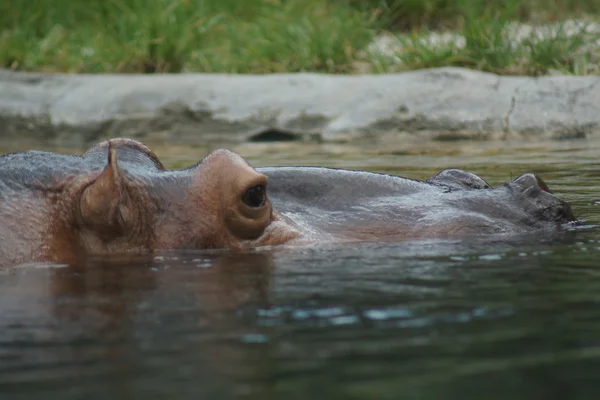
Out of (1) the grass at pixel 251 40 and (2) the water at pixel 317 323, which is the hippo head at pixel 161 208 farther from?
(1) the grass at pixel 251 40

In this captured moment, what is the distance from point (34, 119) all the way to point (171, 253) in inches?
269

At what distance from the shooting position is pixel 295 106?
8.96 metres

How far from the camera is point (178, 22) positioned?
35.5 feet

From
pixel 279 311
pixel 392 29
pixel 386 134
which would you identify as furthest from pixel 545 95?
pixel 279 311

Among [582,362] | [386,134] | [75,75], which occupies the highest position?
[75,75]

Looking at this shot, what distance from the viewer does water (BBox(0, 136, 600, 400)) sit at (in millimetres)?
1898

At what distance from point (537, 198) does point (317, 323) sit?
1.20 meters

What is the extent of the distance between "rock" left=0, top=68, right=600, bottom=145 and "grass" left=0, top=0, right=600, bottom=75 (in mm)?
813

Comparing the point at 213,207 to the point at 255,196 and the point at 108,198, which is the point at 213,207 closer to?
the point at 255,196

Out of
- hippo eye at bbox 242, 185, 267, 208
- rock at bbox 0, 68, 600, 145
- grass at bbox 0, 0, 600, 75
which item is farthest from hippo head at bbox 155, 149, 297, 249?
grass at bbox 0, 0, 600, 75

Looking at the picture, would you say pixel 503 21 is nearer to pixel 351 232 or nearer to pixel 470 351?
pixel 351 232

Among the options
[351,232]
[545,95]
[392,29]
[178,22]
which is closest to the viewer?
[351,232]

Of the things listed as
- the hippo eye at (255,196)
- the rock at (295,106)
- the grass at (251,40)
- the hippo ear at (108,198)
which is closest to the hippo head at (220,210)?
the hippo eye at (255,196)

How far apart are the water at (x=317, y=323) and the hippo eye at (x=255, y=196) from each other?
0.15m
